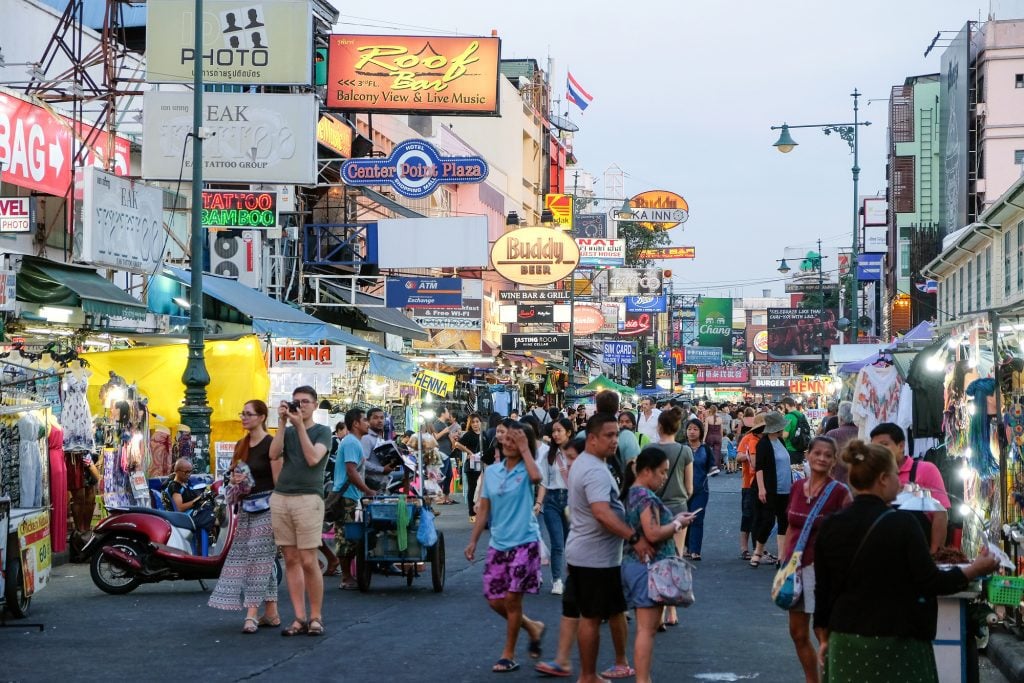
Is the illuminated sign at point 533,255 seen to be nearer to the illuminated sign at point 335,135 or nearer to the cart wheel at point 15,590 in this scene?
the illuminated sign at point 335,135

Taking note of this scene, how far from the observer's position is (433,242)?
31844 mm

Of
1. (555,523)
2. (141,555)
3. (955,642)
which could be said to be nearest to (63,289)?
(141,555)

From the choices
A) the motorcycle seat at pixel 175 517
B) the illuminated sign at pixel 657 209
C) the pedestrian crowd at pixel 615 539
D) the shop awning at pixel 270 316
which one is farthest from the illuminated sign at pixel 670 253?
the motorcycle seat at pixel 175 517

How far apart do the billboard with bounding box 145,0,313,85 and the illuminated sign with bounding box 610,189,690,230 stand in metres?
33.7

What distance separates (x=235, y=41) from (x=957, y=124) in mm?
25340

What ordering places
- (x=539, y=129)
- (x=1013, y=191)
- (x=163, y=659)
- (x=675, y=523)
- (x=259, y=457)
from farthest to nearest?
(x=539, y=129) → (x=1013, y=191) → (x=259, y=457) → (x=163, y=659) → (x=675, y=523)

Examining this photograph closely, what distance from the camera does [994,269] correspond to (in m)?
28.7

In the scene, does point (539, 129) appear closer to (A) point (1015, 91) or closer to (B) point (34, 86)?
(A) point (1015, 91)

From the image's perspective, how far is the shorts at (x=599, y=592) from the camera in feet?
28.9

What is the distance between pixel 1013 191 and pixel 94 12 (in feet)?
67.8

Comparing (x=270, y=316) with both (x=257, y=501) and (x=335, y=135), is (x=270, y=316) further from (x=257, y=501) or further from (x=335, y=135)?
(x=257, y=501)

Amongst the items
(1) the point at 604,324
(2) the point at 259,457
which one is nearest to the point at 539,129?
(1) the point at 604,324

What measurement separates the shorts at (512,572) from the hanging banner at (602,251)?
156 ft

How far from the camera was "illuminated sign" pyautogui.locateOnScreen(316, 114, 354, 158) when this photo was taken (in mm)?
31844
